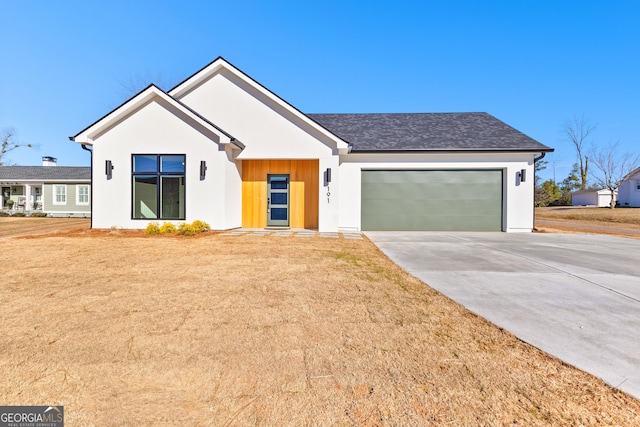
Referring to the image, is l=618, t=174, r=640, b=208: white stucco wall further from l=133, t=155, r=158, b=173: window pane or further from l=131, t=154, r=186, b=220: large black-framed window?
l=133, t=155, r=158, b=173: window pane

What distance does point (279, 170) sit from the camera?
11.5 metres

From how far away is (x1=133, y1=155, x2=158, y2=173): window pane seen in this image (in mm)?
10055

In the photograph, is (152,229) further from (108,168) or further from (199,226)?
(108,168)

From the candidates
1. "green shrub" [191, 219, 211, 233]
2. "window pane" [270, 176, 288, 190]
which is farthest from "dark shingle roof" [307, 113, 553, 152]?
"green shrub" [191, 219, 211, 233]

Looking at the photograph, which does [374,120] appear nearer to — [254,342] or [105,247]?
[105,247]

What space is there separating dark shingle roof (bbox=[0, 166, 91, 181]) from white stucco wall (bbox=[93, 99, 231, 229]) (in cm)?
1513

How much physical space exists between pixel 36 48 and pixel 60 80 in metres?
3.63

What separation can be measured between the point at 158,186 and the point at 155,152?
123 centimetres

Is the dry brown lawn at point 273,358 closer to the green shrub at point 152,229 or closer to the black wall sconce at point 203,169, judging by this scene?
the green shrub at point 152,229

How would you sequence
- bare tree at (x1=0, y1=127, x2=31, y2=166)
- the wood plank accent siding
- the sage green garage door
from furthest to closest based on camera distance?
1. bare tree at (x1=0, y1=127, x2=31, y2=166)
2. the sage green garage door
3. the wood plank accent siding

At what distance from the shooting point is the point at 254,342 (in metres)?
2.51

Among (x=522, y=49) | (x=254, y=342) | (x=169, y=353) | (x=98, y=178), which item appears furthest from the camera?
(x=522, y=49)

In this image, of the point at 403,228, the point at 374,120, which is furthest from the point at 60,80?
the point at 403,228

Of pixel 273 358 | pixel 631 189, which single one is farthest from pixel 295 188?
pixel 631 189
